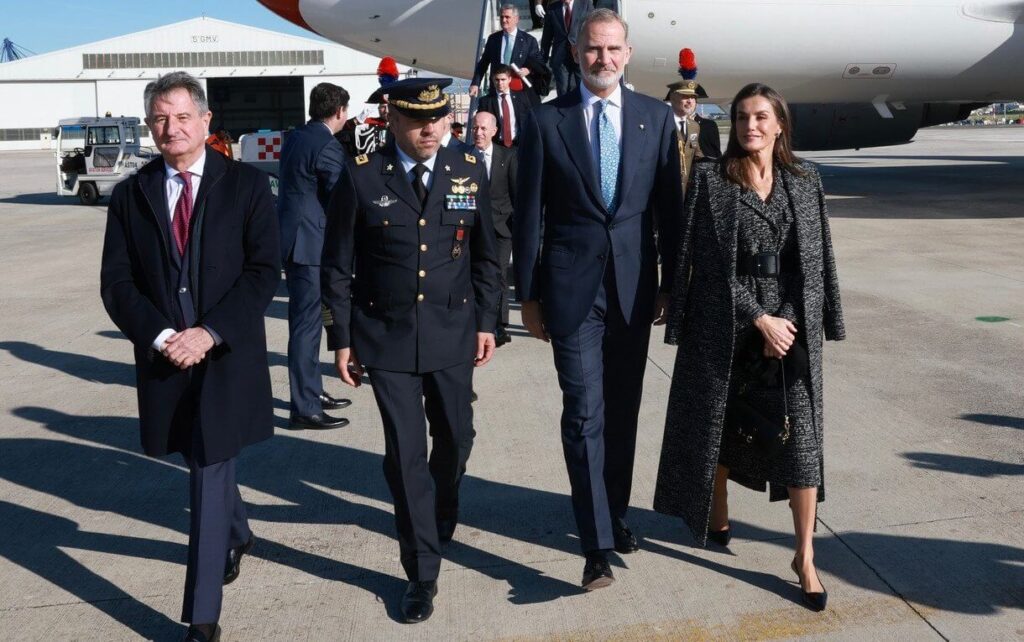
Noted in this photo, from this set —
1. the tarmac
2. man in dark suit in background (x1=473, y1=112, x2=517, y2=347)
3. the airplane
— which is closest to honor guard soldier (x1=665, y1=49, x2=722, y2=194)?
man in dark suit in background (x1=473, y1=112, x2=517, y2=347)

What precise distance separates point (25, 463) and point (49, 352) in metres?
2.73

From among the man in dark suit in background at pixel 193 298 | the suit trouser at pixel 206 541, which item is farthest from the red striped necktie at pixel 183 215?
the suit trouser at pixel 206 541

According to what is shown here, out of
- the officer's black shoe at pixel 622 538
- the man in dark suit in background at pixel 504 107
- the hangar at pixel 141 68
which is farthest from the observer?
the hangar at pixel 141 68

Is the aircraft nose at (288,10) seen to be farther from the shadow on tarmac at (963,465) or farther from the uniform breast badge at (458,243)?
the shadow on tarmac at (963,465)

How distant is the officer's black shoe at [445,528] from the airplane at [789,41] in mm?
9331

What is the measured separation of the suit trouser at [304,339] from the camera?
554cm

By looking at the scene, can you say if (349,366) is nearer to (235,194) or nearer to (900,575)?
(235,194)

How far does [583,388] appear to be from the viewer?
363 cm

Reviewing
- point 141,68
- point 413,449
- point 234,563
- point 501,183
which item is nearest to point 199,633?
point 234,563

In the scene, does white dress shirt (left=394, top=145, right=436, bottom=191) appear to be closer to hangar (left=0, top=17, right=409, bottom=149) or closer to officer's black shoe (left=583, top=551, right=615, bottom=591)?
officer's black shoe (left=583, top=551, right=615, bottom=591)

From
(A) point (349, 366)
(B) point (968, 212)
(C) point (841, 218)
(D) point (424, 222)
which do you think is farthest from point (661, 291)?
(B) point (968, 212)

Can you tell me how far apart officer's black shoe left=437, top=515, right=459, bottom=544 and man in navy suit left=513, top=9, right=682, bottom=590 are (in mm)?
575

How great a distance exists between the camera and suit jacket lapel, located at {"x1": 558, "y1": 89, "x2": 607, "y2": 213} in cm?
362

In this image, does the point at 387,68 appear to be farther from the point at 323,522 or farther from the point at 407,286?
the point at 407,286
